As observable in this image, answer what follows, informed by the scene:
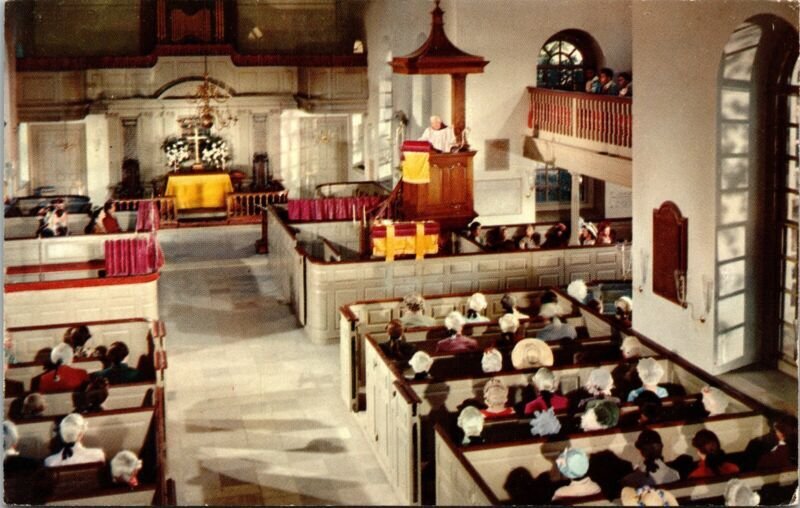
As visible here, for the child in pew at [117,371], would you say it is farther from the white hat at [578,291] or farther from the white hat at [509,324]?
the white hat at [578,291]

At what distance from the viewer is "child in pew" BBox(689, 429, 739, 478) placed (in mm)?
7273

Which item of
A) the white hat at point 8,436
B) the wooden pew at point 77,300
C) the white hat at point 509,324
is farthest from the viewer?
the wooden pew at point 77,300

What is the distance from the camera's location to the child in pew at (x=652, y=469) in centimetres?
711

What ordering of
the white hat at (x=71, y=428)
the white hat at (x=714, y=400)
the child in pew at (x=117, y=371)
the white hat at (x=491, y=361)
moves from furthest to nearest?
the child in pew at (x=117, y=371), the white hat at (x=491, y=361), the white hat at (x=714, y=400), the white hat at (x=71, y=428)

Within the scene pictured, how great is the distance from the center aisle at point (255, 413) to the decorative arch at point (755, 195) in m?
4.30

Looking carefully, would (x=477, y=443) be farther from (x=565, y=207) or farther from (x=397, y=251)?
(x=565, y=207)

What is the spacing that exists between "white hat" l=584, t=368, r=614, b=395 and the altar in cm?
1692

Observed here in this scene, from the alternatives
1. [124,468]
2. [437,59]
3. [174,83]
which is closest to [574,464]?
[124,468]

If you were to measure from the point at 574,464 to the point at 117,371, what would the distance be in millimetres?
4855

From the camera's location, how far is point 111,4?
2622 cm

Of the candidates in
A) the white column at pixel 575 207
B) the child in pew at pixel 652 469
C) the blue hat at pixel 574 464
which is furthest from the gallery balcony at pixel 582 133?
the blue hat at pixel 574 464

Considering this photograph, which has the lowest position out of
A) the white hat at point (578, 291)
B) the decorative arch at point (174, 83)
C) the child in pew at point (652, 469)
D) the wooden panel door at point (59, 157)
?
the child in pew at point (652, 469)

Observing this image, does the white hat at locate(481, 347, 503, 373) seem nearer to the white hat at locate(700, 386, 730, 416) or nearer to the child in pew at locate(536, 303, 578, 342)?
the child in pew at locate(536, 303, 578, 342)

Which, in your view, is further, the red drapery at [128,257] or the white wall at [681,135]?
the red drapery at [128,257]
